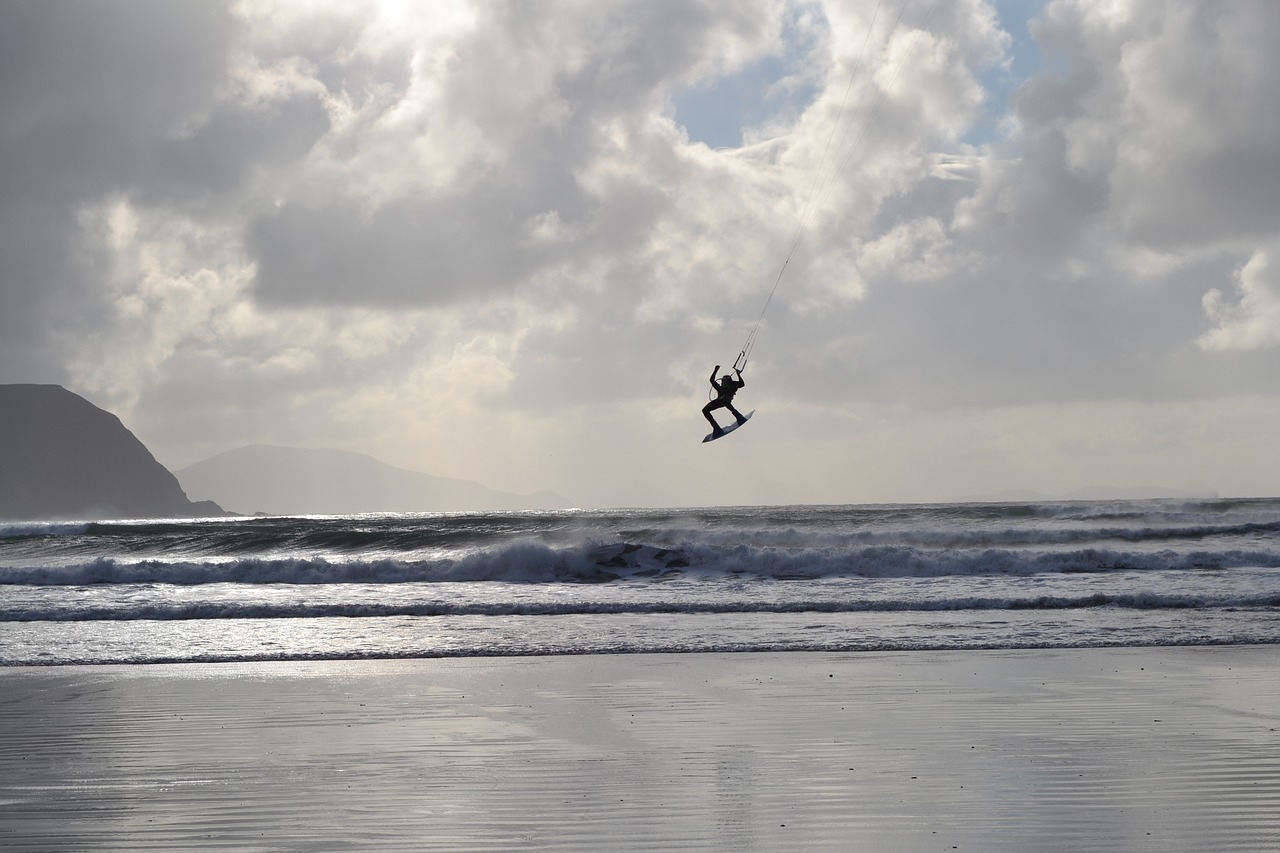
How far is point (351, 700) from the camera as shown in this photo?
10898 millimetres

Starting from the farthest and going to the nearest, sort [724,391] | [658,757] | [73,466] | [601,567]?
[73,466]
[601,567]
[724,391]
[658,757]

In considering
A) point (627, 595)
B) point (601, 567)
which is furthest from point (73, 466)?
point (627, 595)

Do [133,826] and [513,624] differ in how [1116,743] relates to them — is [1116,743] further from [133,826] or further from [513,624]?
[513,624]

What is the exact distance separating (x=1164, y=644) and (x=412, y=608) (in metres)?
13.0

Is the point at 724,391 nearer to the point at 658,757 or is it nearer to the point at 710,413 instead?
the point at 710,413

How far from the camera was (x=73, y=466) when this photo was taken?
18788cm

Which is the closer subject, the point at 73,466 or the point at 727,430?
the point at 727,430

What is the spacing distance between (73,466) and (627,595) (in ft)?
644

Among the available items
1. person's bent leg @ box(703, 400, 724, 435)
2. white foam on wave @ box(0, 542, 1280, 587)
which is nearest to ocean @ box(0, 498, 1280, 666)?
white foam on wave @ box(0, 542, 1280, 587)

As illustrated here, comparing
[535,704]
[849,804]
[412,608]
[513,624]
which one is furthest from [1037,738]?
[412,608]

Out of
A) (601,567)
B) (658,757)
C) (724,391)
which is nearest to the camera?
(658,757)

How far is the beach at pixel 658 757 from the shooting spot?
639cm

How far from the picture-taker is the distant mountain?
180 meters

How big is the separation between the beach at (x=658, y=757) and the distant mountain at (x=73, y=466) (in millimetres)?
183927
